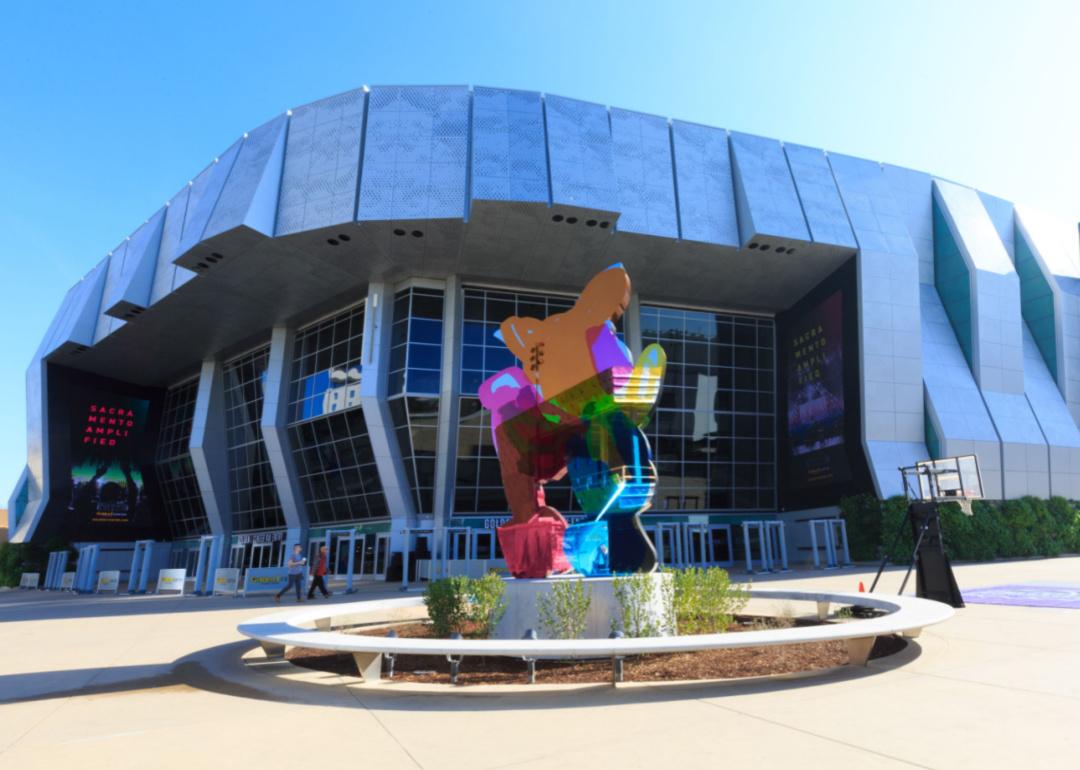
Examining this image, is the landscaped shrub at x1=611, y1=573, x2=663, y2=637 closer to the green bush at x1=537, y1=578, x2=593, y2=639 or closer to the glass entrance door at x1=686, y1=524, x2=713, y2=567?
the green bush at x1=537, y1=578, x2=593, y2=639

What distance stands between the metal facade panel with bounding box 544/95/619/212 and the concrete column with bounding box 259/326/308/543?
58.1 ft

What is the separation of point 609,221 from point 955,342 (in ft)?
59.7

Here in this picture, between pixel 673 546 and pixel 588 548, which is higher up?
pixel 673 546

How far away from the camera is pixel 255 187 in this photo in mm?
27266

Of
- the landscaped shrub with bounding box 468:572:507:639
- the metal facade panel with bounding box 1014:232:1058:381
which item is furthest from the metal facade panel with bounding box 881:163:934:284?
the landscaped shrub with bounding box 468:572:507:639

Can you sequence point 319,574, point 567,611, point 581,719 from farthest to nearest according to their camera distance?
point 319,574 → point 567,611 → point 581,719

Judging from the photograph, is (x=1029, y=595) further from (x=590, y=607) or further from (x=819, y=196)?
(x=819, y=196)

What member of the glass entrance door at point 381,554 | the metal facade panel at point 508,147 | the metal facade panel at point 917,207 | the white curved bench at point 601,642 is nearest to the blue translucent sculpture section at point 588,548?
the white curved bench at point 601,642

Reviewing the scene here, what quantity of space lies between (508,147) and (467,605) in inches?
832

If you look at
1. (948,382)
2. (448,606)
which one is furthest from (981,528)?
(448,606)

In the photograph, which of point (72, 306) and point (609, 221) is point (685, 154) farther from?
point (72, 306)

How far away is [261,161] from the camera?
1115 inches

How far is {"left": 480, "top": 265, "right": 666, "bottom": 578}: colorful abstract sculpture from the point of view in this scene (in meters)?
10.8

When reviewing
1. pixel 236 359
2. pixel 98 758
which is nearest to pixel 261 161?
pixel 236 359
